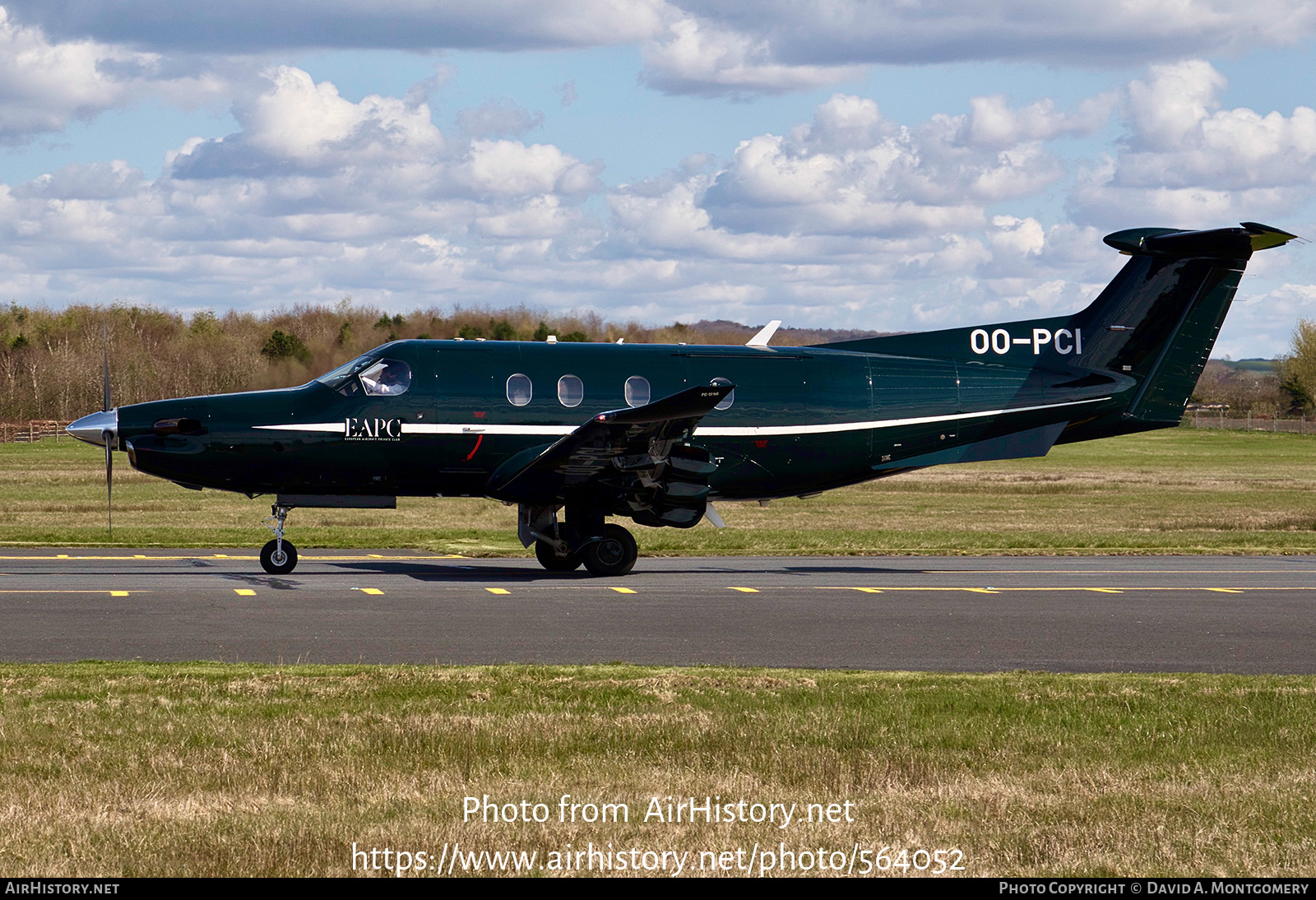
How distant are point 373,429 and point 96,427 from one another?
3.77 m

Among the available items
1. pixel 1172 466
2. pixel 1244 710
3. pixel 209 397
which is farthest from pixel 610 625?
pixel 1172 466

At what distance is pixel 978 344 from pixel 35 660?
15.4 metres

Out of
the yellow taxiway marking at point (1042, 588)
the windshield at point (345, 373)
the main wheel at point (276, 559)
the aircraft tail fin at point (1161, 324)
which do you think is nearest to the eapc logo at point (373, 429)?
the windshield at point (345, 373)

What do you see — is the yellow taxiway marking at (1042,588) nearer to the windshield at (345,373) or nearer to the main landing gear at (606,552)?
the main landing gear at (606,552)

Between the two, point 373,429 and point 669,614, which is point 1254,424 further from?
point 669,614

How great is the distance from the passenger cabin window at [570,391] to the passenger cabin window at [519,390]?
43 cm

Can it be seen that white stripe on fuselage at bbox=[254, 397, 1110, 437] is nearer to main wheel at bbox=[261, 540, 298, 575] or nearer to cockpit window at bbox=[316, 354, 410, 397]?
cockpit window at bbox=[316, 354, 410, 397]

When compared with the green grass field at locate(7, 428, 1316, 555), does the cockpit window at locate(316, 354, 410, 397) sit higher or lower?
higher

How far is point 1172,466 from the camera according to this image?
6300 centimetres

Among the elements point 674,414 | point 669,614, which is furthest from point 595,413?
point 669,614

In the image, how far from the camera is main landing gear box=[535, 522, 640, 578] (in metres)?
19.9

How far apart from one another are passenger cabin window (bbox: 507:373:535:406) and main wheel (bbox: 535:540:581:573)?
7.14ft

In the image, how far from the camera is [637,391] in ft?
67.4

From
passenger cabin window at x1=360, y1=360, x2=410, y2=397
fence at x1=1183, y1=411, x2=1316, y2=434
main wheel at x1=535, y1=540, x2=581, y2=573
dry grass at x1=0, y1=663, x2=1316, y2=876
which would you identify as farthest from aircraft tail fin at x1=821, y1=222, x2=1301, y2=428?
fence at x1=1183, y1=411, x2=1316, y2=434
